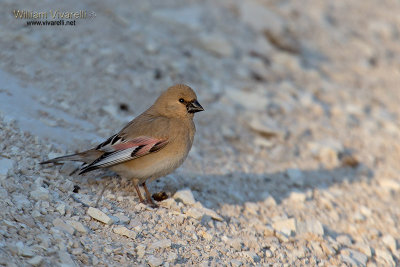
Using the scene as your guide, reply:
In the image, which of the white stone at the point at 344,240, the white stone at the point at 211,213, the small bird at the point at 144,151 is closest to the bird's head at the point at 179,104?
the small bird at the point at 144,151

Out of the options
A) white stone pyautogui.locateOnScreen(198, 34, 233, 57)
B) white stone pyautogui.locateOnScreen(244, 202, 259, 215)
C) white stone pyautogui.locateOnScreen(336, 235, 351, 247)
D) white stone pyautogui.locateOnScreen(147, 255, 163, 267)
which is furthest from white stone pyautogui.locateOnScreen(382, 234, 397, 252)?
white stone pyautogui.locateOnScreen(198, 34, 233, 57)

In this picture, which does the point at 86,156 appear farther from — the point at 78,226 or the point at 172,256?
the point at 172,256

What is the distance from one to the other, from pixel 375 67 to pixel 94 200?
7056mm

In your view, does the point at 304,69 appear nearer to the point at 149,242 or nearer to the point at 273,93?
the point at 273,93

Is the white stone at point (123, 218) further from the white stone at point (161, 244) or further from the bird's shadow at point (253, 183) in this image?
Answer: the bird's shadow at point (253, 183)

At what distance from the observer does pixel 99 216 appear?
4.81 meters

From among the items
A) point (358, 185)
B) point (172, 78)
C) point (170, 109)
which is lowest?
point (358, 185)

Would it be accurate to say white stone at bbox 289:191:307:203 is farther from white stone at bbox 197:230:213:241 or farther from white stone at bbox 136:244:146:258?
white stone at bbox 136:244:146:258

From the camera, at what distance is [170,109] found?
6.08 metres

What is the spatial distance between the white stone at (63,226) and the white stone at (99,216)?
0.31m

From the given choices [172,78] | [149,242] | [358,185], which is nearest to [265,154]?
[358,185]

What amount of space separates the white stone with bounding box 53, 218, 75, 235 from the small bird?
0.81 metres

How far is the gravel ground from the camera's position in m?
4.83

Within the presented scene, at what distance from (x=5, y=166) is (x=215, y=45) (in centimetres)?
507
